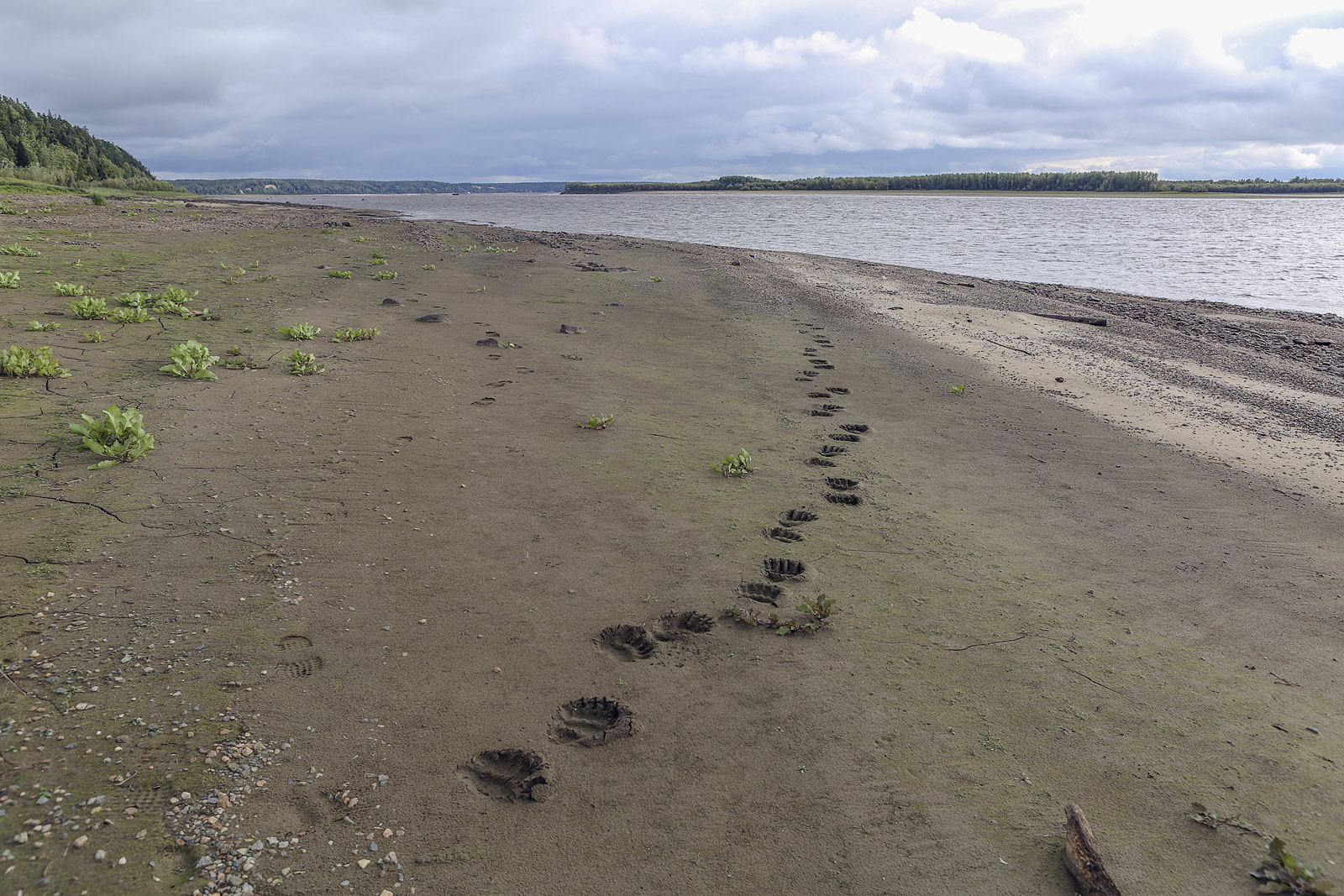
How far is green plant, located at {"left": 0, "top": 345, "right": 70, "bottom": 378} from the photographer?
23.5 feet

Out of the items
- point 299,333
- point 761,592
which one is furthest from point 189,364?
point 761,592

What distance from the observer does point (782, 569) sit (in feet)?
18.2

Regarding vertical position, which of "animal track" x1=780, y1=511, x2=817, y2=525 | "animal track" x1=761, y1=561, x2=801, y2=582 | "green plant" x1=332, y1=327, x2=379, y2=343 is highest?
"green plant" x1=332, y1=327, x2=379, y2=343

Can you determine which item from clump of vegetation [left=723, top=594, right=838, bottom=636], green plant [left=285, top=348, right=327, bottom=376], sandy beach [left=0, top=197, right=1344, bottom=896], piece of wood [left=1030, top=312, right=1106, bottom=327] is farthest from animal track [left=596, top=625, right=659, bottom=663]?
piece of wood [left=1030, top=312, right=1106, bottom=327]

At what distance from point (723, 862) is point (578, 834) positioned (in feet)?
2.22

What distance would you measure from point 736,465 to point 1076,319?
14.8 metres

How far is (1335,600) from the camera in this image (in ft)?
18.0

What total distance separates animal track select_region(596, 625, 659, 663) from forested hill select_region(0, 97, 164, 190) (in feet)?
194

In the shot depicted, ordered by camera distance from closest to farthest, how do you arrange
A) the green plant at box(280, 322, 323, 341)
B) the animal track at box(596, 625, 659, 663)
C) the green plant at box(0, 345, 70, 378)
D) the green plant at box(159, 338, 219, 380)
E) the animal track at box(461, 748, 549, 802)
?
the animal track at box(461, 748, 549, 802) → the animal track at box(596, 625, 659, 663) → the green plant at box(0, 345, 70, 378) → the green plant at box(159, 338, 219, 380) → the green plant at box(280, 322, 323, 341)

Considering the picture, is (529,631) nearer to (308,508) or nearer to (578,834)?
(578,834)

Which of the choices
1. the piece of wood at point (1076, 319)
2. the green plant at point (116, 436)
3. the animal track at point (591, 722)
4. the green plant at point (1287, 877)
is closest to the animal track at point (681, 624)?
the animal track at point (591, 722)

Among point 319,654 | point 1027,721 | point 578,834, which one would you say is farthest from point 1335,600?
point 319,654

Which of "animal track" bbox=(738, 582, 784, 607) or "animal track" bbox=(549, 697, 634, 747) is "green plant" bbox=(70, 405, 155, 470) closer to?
"animal track" bbox=(549, 697, 634, 747)

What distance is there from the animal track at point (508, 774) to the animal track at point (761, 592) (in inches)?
81.7
